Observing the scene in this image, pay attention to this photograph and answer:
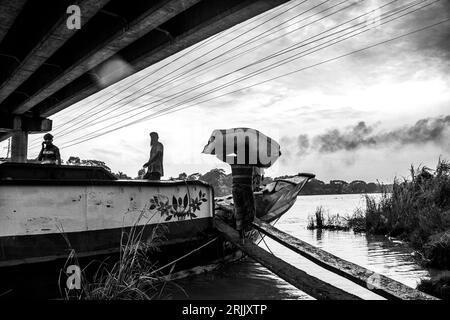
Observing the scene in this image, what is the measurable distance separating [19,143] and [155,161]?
51.1 feet

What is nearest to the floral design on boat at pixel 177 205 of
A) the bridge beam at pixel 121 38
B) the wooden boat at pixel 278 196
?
the wooden boat at pixel 278 196

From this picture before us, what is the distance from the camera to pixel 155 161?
903 cm

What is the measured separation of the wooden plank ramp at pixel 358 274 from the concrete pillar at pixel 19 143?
1834cm

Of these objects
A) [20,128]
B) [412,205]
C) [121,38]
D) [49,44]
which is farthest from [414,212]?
[20,128]

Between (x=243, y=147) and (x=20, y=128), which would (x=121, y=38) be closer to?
(x=243, y=147)

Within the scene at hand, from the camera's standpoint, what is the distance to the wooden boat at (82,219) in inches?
201

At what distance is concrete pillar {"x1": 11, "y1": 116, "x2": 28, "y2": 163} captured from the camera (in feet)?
67.6

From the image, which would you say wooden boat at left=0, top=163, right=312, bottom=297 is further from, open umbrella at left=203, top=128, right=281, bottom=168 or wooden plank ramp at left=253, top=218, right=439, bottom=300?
wooden plank ramp at left=253, top=218, right=439, bottom=300

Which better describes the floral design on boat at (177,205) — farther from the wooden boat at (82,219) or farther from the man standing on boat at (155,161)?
the man standing on boat at (155,161)

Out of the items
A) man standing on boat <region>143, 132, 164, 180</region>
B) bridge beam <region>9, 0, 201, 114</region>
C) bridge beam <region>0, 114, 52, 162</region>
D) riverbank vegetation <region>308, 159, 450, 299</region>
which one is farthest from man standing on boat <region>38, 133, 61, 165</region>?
bridge beam <region>0, 114, 52, 162</region>

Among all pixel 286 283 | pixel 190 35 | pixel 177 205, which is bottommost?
pixel 286 283

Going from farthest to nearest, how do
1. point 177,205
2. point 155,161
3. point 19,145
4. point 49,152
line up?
point 19,145 < point 155,161 < point 49,152 < point 177,205

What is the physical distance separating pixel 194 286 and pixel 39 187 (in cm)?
318

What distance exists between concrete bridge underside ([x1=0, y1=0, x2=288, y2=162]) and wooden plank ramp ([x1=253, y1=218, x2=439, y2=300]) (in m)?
5.86
